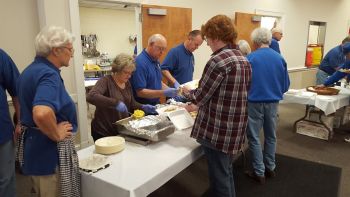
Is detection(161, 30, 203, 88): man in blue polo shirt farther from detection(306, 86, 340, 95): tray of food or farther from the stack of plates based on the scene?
detection(306, 86, 340, 95): tray of food

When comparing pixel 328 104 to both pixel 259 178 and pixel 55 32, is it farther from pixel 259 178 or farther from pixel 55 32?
pixel 55 32

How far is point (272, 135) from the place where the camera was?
2.49 m

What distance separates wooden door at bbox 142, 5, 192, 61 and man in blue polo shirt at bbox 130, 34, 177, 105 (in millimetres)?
1237

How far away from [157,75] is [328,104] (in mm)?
2313

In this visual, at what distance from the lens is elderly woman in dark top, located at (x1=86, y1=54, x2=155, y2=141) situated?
1888mm

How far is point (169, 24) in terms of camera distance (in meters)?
3.80

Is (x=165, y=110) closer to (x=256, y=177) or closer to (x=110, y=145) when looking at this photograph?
(x=110, y=145)

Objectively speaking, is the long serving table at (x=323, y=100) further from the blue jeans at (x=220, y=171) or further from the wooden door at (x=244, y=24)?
the blue jeans at (x=220, y=171)

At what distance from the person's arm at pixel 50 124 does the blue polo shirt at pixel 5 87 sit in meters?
0.59

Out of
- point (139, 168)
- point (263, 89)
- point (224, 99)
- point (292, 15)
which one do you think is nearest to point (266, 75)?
point (263, 89)

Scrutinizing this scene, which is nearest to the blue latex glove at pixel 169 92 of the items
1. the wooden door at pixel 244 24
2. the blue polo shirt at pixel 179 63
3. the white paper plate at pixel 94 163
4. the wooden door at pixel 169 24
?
the blue polo shirt at pixel 179 63

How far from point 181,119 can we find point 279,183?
122 cm

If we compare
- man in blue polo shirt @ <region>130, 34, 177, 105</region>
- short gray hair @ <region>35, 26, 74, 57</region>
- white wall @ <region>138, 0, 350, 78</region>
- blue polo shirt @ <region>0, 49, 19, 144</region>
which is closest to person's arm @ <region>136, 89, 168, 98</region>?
man in blue polo shirt @ <region>130, 34, 177, 105</region>

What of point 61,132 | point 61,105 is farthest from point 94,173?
point 61,105
